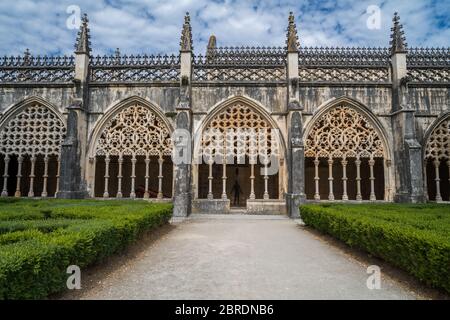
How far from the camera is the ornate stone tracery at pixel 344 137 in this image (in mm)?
13195

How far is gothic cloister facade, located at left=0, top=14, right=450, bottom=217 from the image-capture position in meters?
13.0

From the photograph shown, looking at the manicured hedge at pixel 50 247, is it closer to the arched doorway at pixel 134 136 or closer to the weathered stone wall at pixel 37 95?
the arched doorway at pixel 134 136

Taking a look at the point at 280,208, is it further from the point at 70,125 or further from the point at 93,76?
the point at 93,76

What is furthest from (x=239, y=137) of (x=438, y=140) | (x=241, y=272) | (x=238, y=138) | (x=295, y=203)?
(x=438, y=140)

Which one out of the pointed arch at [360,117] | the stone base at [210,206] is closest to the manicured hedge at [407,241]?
the stone base at [210,206]

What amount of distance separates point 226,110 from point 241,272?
991cm

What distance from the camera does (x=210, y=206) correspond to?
41.9ft

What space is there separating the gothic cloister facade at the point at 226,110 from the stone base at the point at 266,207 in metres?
0.04

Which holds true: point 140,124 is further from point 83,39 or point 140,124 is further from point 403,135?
point 403,135

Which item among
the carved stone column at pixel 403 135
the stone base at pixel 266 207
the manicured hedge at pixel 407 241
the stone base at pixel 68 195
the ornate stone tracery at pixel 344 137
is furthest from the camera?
the ornate stone tracery at pixel 344 137

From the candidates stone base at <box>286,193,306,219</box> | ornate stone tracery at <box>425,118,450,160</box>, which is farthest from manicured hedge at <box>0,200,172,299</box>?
ornate stone tracery at <box>425,118,450,160</box>

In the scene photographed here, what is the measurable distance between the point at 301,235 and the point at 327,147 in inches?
251

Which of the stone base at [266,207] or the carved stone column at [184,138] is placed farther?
the stone base at [266,207]

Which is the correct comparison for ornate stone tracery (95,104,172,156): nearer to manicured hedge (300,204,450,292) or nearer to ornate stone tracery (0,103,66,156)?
ornate stone tracery (0,103,66,156)
